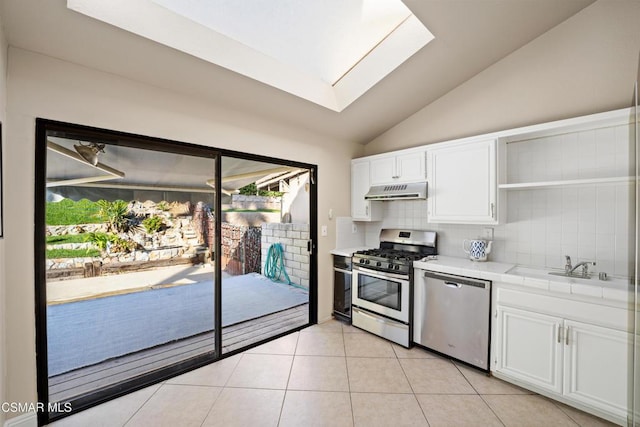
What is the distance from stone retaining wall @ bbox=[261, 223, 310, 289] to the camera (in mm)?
4266

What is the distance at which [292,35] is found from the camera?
2.20 meters

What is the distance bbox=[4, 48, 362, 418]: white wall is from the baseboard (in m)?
0.09

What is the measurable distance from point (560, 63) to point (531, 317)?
2198mm

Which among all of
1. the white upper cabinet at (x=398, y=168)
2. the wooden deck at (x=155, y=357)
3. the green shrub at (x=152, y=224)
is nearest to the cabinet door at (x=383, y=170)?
the white upper cabinet at (x=398, y=168)

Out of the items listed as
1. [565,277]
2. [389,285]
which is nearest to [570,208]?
[565,277]

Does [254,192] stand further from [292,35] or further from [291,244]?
[292,35]

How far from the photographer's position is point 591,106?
7.20 ft

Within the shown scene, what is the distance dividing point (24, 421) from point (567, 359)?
3.60 m

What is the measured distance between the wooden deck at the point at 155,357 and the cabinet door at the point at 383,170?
2035 mm

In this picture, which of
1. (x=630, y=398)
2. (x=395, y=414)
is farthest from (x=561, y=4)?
(x=395, y=414)

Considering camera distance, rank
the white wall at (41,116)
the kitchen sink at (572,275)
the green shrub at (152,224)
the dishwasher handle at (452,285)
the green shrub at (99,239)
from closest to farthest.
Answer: the white wall at (41,116) < the green shrub at (99,239) < the kitchen sink at (572,275) < the green shrub at (152,224) < the dishwasher handle at (452,285)

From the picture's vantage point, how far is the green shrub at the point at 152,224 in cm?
222

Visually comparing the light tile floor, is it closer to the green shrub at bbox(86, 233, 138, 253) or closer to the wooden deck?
the wooden deck

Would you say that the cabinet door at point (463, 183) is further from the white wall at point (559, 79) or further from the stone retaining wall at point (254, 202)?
the stone retaining wall at point (254, 202)
